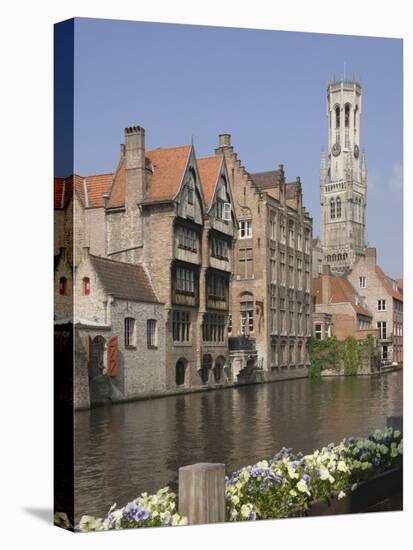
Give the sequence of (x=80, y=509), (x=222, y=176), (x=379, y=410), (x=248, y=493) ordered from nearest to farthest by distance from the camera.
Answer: (x=80, y=509), (x=248, y=493), (x=222, y=176), (x=379, y=410)

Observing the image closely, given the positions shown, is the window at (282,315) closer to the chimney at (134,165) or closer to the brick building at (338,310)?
the brick building at (338,310)

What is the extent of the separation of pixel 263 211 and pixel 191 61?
3500 millimetres

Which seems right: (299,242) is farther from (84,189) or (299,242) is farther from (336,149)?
(84,189)

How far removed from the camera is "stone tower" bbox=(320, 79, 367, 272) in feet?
59.1

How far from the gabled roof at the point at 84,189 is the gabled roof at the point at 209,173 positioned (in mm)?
2026

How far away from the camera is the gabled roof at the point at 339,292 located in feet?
63.4

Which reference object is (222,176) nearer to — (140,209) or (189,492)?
(140,209)

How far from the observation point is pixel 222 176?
17562 millimetres

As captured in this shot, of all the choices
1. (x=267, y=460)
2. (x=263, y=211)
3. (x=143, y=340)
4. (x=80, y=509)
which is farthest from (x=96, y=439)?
(x=263, y=211)

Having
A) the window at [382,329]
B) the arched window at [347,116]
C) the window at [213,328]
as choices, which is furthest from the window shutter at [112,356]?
the window at [382,329]

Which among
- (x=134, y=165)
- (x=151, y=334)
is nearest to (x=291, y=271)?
(x=151, y=334)

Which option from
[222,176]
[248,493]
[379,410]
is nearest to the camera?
[248,493]

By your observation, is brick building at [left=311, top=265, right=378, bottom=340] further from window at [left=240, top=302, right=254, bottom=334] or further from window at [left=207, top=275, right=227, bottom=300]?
window at [left=207, top=275, right=227, bottom=300]

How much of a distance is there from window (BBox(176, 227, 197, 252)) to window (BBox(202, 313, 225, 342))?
1.18 m
